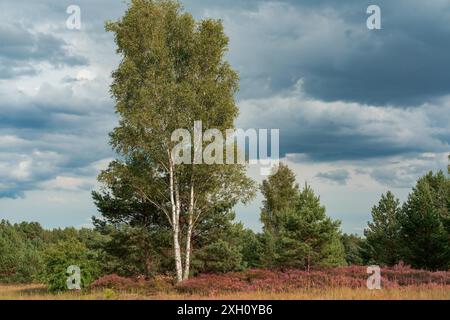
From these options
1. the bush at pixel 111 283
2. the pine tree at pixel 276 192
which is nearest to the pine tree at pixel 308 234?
the bush at pixel 111 283

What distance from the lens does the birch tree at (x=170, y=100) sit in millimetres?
29641

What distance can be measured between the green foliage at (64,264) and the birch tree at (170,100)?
427 cm

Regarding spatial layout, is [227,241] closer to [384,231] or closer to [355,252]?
[384,231]

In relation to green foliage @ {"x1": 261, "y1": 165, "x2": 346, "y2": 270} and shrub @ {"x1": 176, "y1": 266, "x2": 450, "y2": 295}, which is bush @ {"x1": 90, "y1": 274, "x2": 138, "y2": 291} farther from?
green foliage @ {"x1": 261, "y1": 165, "x2": 346, "y2": 270}

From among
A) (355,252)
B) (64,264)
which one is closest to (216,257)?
(64,264)

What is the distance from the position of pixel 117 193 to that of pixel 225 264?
8.98m

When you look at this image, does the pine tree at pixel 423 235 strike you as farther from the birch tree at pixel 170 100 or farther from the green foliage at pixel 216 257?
the birch tree at pixel 170 100

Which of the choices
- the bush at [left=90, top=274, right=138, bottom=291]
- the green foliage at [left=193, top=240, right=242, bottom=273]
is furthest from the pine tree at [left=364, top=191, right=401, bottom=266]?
the bush at [left=90, top=274, right=138, bottom=291]

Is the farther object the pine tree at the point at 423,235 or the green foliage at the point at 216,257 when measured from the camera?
the pine tree at the point at 423,235

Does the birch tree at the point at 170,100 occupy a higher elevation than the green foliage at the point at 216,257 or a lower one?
higher

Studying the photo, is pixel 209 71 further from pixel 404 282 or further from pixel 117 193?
pixel 404 282

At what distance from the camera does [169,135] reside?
2978 centimetres

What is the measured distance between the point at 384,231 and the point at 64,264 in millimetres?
29026
